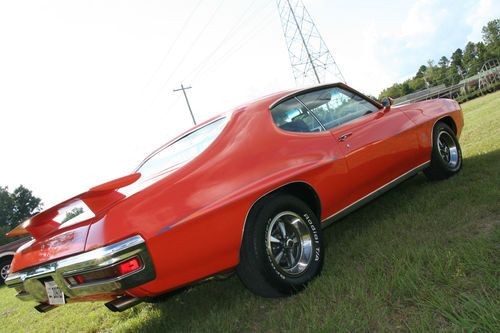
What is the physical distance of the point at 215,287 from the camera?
3.24m

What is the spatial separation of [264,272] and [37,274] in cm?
141

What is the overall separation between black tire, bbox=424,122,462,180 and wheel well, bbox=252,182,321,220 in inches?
78.5

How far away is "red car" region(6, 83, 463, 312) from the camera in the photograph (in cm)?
204

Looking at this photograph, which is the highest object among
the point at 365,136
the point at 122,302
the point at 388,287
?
the point at 365,136

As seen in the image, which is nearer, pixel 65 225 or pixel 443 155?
pixel 65 225

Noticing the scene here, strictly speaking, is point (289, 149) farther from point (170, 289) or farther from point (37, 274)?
point (37, 274)

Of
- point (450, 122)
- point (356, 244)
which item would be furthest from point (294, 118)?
point (450, 122)

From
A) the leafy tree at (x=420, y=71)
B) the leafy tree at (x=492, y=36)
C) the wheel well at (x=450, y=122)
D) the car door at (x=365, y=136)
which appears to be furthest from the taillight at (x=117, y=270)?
the leafy tree at (x=420, y=71)

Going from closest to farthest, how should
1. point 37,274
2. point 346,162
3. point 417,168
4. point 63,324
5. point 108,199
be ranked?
point 108,199 → point 37,274 → point 346,162 → point 63,324 → point 417,168

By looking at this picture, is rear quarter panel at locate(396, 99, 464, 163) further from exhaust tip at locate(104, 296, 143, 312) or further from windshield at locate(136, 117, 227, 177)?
exhaust tip at locate(104, 296, 143, 312)

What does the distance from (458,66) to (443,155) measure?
12828 centimetres

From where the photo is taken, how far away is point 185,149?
282 cm

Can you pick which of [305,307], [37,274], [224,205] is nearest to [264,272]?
[305,307]

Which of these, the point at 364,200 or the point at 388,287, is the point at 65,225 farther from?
the point at 364,200
